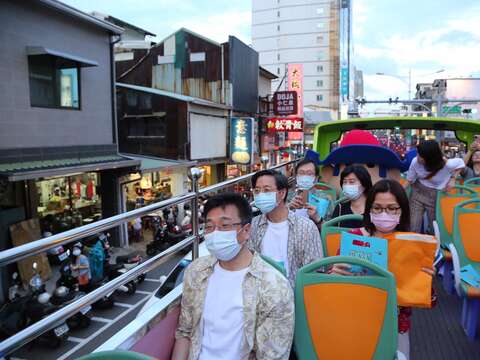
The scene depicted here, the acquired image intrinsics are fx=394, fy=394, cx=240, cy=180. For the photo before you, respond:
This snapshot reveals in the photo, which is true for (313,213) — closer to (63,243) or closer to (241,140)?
(63,243)

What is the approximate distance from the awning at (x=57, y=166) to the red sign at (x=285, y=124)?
496 inches

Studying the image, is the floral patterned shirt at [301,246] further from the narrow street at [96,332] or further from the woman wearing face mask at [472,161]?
the narrow street at [96,332]

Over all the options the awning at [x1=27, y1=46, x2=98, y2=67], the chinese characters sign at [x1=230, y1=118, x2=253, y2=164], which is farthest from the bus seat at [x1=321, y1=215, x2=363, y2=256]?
the chinese characters sign at [x1=230, y1=118, x2=253, y2=164]

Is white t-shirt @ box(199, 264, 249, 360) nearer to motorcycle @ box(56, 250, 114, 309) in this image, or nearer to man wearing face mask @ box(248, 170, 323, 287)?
man wearing face mask @ box(248, 170, 323, 287)

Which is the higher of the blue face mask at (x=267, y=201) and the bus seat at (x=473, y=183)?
the blue face mask at (x=267, y=201)

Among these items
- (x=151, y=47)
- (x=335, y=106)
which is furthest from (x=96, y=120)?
(x=335, y=106)

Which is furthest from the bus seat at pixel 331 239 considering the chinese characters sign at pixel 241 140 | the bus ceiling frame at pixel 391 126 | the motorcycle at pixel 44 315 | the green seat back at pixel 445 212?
the chinese characters sign at pixel 241 140

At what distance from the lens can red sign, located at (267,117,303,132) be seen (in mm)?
24086

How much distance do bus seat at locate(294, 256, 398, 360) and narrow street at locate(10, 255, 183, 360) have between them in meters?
5.20

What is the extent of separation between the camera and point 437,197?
15.0 ft

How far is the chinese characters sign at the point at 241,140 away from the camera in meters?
20.9

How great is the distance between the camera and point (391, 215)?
8.09ft

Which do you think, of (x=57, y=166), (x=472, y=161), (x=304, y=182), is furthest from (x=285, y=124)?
(x=304, y=182)

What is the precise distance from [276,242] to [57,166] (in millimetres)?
9587
